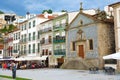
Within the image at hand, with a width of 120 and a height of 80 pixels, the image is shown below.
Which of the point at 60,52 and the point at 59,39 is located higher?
the point at 59,39

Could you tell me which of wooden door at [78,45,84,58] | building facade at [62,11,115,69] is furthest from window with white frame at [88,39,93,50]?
wooden door at [78,45,84,58]

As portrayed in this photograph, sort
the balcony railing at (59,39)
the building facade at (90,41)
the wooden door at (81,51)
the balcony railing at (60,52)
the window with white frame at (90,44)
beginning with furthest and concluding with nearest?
the balcony railing at (59,39) → the balcony railing at (60,52) → the wooden door at (81,51) → the window with white frame at (90,44) → the building facade at (90,41)

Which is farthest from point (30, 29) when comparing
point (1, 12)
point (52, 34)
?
point (1, 12)

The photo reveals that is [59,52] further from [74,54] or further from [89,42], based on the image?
[89,42]

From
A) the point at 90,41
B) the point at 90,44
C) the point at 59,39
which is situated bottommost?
the point at 90,44

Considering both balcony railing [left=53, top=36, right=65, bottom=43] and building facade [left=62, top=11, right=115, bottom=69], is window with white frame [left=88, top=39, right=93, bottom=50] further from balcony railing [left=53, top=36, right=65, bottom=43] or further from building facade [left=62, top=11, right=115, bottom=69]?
balcony railing [left=53, top=36, right=65, bottom=43]

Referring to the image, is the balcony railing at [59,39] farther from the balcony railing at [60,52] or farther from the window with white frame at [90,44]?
the window with white frame at [90,44]

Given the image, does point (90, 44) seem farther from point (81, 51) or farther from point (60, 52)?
point (60, 52)

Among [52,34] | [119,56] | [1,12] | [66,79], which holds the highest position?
[1,12]

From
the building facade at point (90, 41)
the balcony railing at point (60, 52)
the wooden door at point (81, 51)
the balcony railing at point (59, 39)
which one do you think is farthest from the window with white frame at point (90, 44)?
the balcony railing at point (59, 39)

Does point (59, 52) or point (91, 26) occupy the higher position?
point (91, 26)

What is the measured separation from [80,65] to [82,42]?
15.2 feet

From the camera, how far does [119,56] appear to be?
2170 centimetres

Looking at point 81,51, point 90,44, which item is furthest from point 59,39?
point 90,44
